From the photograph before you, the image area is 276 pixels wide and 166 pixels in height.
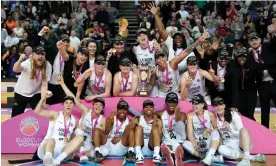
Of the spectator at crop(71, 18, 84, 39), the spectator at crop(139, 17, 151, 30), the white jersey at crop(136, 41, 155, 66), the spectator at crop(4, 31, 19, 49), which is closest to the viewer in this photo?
the white jersey at crop(136, 41, 155, 66)

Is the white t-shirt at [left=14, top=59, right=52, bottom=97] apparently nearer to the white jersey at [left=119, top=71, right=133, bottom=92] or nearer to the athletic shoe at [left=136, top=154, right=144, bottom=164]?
the white jersey at [left=119, top=71, right=133, bottom=92]

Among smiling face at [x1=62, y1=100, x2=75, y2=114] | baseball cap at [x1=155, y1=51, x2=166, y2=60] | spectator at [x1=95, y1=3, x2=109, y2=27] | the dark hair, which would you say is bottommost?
the dark hair

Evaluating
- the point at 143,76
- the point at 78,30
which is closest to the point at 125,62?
the point at 143,76

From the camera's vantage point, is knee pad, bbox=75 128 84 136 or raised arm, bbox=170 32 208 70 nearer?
knee pad, bbox=75 128 84 136

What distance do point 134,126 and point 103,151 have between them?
0.59m

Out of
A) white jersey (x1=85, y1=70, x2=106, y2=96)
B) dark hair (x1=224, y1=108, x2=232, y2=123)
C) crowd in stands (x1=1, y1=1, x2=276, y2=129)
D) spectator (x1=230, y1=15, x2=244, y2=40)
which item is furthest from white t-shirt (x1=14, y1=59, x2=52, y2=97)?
spectator (x1=230, y1=15, x2=244, y2=40)

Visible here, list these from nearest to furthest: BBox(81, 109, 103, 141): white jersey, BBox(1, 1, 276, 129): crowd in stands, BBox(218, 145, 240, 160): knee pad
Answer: BBox(218, 145, 240, 160): knee pad
BBox(81, 109, 103, 141): white jersey
BBox(1, 1, 276, 129): crowd in stands

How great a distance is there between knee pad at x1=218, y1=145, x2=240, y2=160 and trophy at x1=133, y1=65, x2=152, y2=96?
1.56 meters

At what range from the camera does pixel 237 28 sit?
16266mm

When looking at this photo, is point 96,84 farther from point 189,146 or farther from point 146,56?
point 189,146

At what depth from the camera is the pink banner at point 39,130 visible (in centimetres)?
797

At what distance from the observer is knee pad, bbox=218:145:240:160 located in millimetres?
7423

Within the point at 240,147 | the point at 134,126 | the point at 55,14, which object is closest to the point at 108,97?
the point at 134,126

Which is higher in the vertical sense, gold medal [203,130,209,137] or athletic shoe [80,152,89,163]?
gold medal [203,130,209,137]
